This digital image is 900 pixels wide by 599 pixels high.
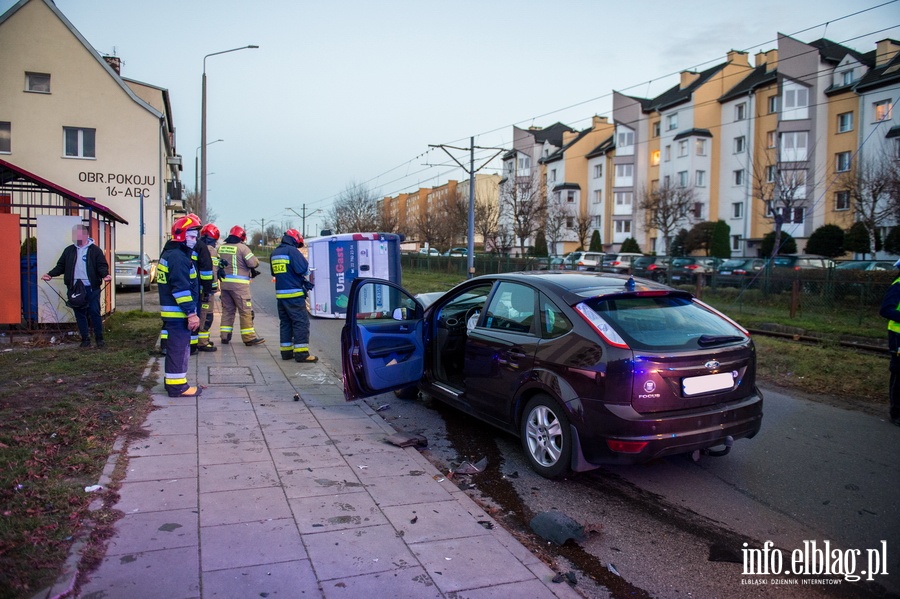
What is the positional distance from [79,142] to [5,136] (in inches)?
109

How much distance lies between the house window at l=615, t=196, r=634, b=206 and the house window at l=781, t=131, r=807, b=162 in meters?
15.1

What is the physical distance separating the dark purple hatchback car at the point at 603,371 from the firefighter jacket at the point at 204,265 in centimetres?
463

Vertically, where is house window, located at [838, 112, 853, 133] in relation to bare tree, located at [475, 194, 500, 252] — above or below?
above

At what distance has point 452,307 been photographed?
6891 mm

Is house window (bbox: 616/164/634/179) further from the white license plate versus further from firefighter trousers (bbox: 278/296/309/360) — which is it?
the white license plate

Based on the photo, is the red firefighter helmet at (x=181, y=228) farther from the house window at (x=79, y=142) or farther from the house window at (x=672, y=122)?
the house window at (x=672, y=122)

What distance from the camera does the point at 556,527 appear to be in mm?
3939

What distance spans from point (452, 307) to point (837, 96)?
37872mm

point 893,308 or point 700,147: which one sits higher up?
point 700,147

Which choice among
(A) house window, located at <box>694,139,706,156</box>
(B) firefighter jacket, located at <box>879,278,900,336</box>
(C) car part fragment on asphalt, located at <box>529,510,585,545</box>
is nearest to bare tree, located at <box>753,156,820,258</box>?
(A) house window, located at <box>694,139,706,156</box>

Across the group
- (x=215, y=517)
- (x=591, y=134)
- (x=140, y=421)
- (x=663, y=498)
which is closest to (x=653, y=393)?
(x=663, y=498)

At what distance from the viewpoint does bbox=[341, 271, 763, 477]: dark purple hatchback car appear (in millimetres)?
4297

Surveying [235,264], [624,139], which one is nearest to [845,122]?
[624,139]

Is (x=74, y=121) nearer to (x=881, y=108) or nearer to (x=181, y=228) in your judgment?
(x=181, y=228)
